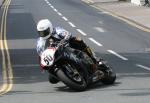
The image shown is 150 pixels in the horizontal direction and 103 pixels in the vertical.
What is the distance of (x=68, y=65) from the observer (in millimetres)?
12766

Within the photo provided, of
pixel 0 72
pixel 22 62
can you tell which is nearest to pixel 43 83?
pixel 0 72

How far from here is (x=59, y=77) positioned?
12.6 meters

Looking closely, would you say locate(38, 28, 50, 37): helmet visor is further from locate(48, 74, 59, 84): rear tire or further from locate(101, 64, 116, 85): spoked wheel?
locate(101, 64, 116, 85): spoked wheel

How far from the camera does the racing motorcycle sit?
12547mm

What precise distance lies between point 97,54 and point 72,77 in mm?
8551

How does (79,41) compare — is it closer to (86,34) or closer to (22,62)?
(22,62)

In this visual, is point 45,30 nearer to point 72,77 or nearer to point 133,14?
point 72,77

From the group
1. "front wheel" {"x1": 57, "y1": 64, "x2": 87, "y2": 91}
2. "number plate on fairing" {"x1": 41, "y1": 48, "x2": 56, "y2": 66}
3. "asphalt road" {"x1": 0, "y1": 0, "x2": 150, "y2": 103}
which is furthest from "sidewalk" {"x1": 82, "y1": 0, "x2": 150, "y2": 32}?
"number plate on fairing" {"x1": 41, "y1": 48, "x2": 56, "y2": 66}

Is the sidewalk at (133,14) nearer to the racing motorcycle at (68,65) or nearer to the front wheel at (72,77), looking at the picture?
the racing motorcycle at (68,65)

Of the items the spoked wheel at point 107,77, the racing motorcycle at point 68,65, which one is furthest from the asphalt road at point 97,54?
the racing motorcycle at point 68,65

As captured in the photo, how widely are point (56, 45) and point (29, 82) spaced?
2484 mm

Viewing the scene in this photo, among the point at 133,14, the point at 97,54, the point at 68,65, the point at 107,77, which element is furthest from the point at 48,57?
the point at 133,14

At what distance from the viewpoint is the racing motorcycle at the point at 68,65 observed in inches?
494

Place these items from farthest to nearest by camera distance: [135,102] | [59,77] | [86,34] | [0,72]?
[86,34] → [0,72] → [59,77] → [135,102]
